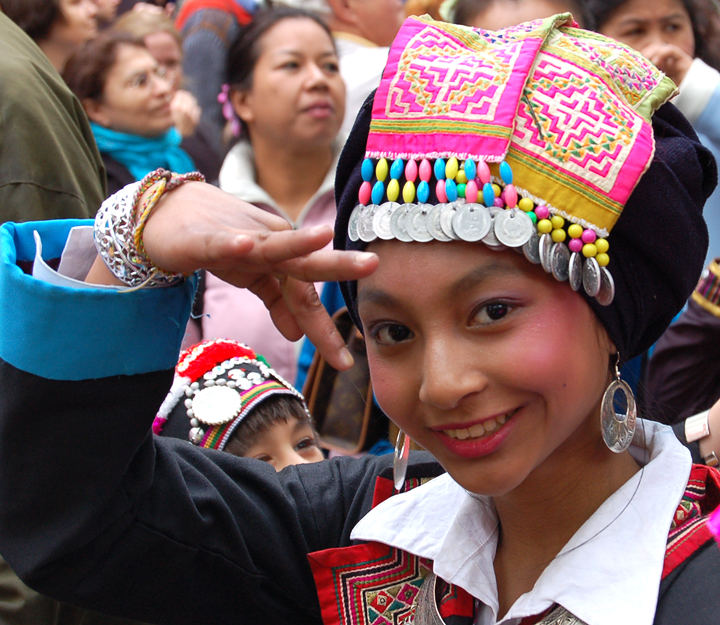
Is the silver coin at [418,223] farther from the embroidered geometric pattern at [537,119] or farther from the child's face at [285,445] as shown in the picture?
the child's face at [285,445]

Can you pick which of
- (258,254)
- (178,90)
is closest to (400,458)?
(258,254)

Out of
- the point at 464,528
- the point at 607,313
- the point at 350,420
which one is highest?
the point at 607,313

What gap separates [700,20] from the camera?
3.58 metres

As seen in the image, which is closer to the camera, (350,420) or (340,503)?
(340,503)

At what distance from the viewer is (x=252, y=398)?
2.69m

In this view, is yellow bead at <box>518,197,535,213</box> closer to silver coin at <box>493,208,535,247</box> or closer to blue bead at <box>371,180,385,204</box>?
silver coin at <box>493,208,535,247</box>

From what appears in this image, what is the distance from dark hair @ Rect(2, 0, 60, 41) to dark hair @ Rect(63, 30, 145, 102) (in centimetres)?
56

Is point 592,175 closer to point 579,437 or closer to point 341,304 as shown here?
point 579,437

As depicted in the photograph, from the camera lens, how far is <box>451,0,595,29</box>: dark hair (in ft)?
11.1

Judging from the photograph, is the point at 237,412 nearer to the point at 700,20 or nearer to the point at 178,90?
the point at 700,20

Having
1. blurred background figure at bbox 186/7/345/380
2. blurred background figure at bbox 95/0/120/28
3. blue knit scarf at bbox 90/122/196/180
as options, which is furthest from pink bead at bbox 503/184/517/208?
blurred background figure at bbox 95/0/120/28

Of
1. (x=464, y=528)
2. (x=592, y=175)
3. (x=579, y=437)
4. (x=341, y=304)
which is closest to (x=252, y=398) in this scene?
(x=341, y=304)

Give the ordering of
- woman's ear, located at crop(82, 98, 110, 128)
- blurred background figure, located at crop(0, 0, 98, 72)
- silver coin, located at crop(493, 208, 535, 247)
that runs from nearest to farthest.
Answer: silver coin, located at crop(493, 208, 535, 247), blurred background figure, located at crop(0, 0, 98, 72), woman's ear, located at crop(82, 98, 110, 128)

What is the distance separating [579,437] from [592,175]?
428 mm
